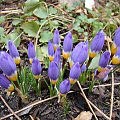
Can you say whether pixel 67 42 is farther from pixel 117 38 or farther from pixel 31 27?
pixel 31 27

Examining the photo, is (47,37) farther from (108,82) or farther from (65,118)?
(65,118)

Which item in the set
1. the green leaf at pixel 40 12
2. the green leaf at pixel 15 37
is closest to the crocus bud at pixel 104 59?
the green leaf at pixel 15 37

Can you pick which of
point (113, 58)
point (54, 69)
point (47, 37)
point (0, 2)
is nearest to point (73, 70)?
point (54, 69)

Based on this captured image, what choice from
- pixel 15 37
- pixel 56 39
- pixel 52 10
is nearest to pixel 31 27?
pixel 15 37

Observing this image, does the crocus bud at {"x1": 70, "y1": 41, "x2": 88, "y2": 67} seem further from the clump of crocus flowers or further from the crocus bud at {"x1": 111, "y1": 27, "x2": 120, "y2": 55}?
the crocus bud at {"x1": 111, "y1": 27, "x2": 120, "y2": 55}

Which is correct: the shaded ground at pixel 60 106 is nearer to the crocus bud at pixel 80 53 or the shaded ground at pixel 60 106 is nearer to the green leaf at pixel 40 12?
the crocus bud at pixel 80 53

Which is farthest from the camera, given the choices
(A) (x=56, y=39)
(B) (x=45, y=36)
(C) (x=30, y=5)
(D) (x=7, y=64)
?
(C) (x=30, y=5)

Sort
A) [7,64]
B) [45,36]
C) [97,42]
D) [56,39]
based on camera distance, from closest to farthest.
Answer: [7,64], [97,42], [56,39], [45,36]

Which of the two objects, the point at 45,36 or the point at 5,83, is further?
the point at 45,36

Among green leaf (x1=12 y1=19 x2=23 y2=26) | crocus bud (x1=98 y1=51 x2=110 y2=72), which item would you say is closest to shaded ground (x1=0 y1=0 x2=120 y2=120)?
crocus bud (x1=98 y1=51 x2=110 y2=72)
